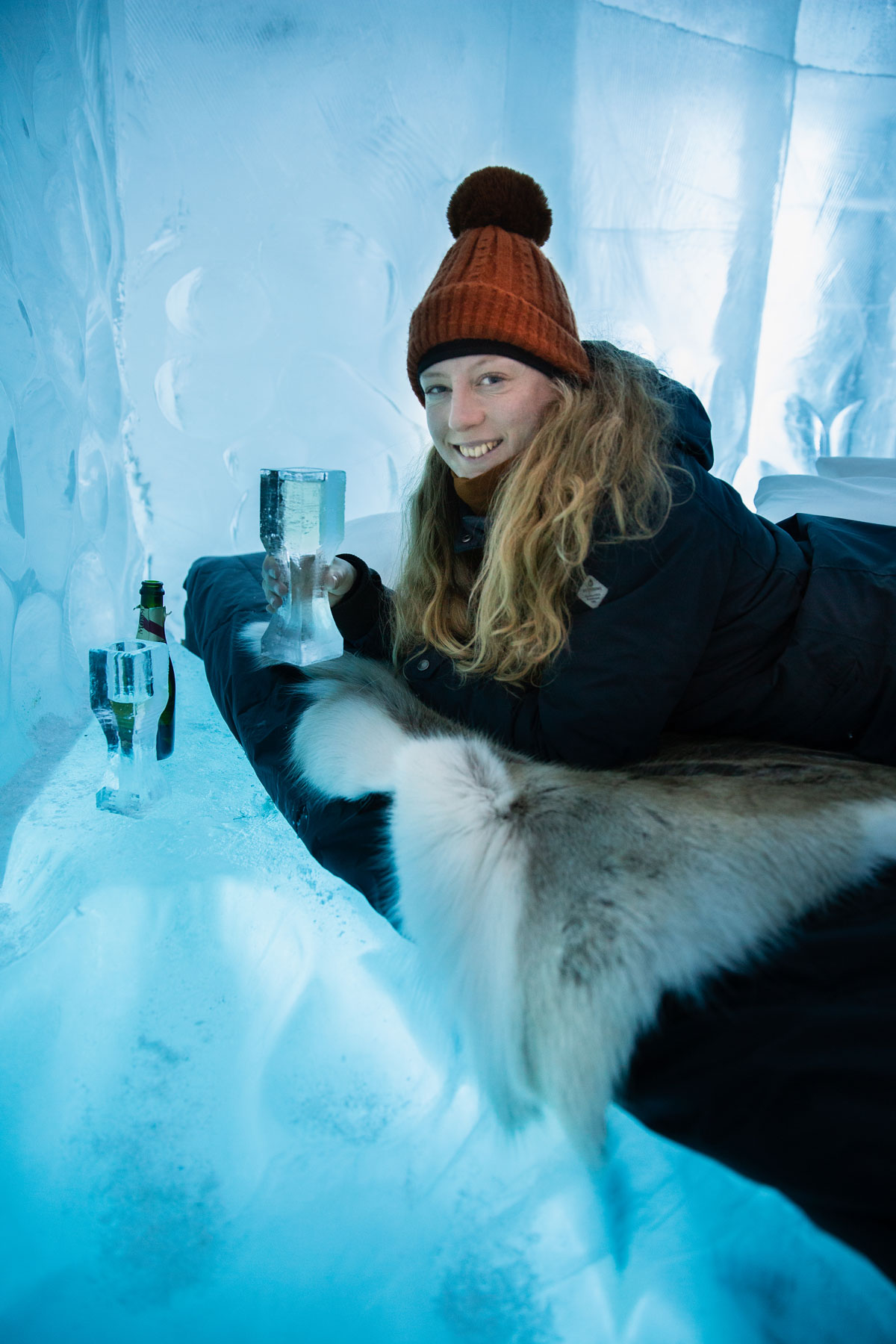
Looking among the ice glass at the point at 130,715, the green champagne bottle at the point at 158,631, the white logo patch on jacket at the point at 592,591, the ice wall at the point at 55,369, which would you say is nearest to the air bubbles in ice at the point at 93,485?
the ice wall at the point at 55,369

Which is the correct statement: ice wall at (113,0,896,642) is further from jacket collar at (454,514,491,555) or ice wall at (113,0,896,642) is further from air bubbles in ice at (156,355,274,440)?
jacket collar at (454,514,491,555)

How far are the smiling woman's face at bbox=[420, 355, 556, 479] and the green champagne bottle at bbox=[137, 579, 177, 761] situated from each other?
0.48 metres

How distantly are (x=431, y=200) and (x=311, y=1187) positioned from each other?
2.09 meters

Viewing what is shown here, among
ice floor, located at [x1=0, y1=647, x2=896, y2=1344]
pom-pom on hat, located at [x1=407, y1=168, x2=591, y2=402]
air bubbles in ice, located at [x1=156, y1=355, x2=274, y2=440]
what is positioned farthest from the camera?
air bubbles in ice, located at [x1=156, y1=355, x2=274, y2=440]

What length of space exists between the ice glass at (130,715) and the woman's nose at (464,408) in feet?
1.65

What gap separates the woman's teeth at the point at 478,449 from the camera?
1075mm

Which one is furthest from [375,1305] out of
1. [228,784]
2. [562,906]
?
[228,784]

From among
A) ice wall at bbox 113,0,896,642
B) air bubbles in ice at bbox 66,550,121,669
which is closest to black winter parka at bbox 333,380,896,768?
air bubbles in ice at bbox 66,550,121,669

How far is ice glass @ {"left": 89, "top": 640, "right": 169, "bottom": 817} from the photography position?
1.02 meters

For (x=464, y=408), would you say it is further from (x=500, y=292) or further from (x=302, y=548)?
(x=302, y=548)

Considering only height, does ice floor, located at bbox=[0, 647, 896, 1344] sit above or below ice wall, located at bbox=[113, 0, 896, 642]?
below

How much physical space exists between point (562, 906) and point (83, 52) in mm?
1829

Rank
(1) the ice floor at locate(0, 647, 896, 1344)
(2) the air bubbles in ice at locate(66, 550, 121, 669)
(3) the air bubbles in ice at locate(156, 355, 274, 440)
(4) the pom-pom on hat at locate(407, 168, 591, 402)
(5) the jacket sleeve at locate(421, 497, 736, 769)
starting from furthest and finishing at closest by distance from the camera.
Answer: (3) the air bubbles in ice at locate(156, 355, 274, 440)
(2) the air bubbles in ice at locate(66, 550, 121, 669)
(4) the pom-pom on hat at locate(407, 168, 591, 402)
(5) the jacket sleeve at locate(421, 497, 736, 769)
(1) the ice floor at locate(0, 647, 896, 1344)

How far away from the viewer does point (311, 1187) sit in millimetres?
626
